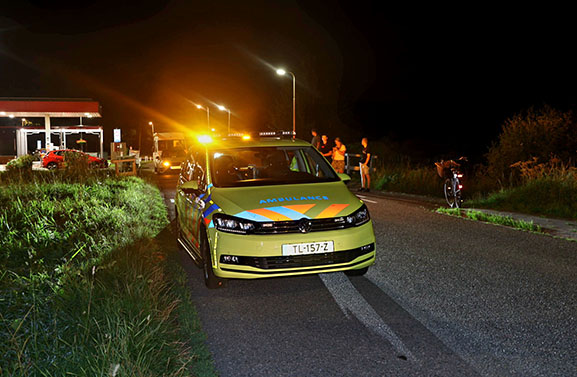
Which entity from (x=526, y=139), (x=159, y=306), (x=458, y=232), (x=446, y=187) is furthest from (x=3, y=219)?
(x=526, y=139)

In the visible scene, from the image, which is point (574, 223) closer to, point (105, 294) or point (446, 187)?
point (446, 187)

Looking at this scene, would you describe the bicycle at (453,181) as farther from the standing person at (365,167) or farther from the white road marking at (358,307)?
the white road marking at (358,307)

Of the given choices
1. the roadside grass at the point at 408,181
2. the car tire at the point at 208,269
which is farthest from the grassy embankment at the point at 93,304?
the roadside grass at the point at 408,181

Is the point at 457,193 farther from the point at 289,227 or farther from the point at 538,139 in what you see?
the point at 289,227

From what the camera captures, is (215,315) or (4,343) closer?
(4,343)

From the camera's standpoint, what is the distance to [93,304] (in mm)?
5105

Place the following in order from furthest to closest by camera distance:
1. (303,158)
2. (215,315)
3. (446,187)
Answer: (446,187)
(303,158)
(215,315)

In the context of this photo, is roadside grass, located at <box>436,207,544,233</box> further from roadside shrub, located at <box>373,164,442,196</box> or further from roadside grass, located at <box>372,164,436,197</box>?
roadside shrub, located at <box>373,164,442,196</box>

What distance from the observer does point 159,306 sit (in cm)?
→ 547

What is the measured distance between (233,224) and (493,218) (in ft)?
26.4

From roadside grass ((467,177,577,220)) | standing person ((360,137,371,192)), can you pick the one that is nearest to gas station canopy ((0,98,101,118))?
standing person ((360,137,371,192))

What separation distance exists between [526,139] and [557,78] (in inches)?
1434

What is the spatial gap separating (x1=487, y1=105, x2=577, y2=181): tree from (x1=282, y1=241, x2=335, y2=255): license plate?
49.3 feet

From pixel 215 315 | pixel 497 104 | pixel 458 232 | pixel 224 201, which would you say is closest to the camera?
pixel 215 315
